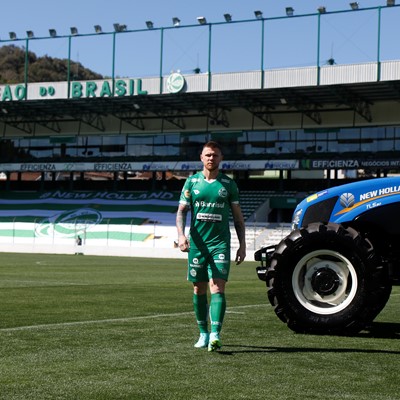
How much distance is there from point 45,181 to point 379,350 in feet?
212

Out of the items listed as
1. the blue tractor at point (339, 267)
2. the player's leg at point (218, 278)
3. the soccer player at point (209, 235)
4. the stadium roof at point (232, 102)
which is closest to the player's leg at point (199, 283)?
the soccer player at point (209, 235)

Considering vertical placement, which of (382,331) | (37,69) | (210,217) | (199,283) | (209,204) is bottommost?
(382,331)

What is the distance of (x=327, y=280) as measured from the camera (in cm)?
1014

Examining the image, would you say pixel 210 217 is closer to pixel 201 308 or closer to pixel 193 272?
pixel 193 272

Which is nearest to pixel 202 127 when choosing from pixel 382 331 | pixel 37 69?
pixel 382 331

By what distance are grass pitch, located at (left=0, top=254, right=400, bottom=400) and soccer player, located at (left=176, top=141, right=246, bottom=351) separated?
1.49 ft

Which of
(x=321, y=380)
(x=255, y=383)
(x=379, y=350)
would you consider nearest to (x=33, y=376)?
(x=255, y=383)

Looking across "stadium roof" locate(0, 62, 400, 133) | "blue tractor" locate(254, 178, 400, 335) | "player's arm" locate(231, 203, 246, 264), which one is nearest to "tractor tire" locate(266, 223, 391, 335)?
"blue tractor" locate(254, 178, 400, 335)

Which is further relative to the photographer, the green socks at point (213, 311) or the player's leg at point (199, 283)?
the player's leg at point (199, 283)

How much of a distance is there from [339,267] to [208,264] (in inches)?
70.8

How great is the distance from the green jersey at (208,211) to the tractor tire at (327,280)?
129 cm

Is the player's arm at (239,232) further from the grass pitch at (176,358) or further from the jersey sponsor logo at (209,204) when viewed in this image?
the grass pitch at (176,358)

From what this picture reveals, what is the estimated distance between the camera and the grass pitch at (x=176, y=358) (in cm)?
661

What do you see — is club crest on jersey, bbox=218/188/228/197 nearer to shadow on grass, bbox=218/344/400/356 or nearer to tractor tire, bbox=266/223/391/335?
tractor tire, bbox=266/223/391/335
